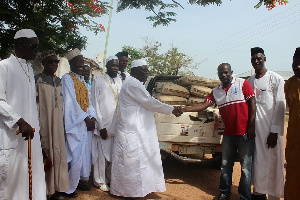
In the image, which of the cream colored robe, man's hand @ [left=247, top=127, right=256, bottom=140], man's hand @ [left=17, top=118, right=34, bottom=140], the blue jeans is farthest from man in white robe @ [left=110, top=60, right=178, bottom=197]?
man's hand @ [left=17, top=118, right=34, bottom=140]

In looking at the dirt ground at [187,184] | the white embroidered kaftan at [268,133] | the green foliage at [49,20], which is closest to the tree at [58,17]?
the green foliage at [49,20]

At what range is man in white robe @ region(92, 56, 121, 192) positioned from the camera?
4.64 m

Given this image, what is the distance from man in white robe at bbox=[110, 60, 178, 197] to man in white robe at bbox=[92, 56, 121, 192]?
1.39 ft

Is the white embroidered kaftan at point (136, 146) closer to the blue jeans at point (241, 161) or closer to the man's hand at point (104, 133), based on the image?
the man's hand at point (104, 133)

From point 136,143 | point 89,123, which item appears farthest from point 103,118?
point 136,143

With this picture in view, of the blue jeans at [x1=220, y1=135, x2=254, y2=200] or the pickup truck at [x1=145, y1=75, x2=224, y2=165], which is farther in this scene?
the pickup truck at [x1=145, y1=75, x2=224, y2=165]

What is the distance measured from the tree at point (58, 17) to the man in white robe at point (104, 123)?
3.21 feet

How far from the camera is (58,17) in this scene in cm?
504

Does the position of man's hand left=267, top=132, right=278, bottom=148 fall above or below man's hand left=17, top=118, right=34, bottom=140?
below

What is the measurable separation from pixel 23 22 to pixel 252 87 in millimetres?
3626

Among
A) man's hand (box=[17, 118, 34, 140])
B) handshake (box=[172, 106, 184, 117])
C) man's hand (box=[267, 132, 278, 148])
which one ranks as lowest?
man's hand (box=[267, 132, 278, 148])

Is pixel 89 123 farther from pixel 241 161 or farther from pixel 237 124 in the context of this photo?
pixel 241 161

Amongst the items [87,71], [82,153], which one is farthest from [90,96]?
[87,71]

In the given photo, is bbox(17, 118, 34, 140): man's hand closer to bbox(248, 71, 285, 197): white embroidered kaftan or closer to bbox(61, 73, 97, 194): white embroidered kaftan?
bbox(61, 73, 97, 194): white embroidered kaftan
